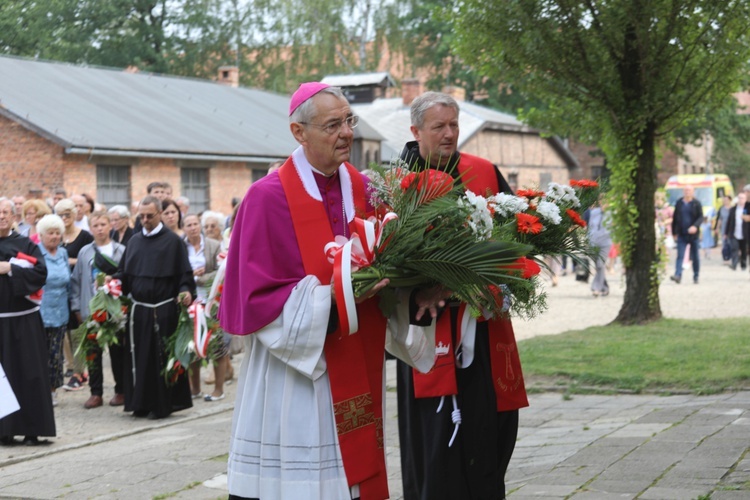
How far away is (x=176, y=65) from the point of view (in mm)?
54031

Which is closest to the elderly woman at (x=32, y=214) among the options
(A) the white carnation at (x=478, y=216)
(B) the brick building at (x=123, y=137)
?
(B) the brick building at (x=123, y=137)

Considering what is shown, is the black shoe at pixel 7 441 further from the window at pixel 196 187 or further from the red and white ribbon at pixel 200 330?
the window at pixel 196 187

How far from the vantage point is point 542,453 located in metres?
7.72

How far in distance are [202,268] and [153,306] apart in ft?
4.31

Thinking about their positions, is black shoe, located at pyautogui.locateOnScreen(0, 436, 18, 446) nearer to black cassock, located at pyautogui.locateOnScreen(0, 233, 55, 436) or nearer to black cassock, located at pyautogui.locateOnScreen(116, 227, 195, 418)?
black cassock, located at pyautogui.locateOnScreen(0, 233, 55, 436)

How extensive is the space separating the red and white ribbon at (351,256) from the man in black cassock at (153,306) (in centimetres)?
684

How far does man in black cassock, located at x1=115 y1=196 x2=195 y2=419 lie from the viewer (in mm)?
11047

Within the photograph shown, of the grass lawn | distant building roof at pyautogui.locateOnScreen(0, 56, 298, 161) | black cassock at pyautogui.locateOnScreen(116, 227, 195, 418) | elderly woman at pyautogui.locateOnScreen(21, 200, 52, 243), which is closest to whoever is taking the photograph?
the grass lawn

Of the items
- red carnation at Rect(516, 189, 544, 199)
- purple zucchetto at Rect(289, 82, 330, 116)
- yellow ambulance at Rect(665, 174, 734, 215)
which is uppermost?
yellow ambulance at Rect(665, 174, 734, 215)

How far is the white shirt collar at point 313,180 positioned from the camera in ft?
14.9

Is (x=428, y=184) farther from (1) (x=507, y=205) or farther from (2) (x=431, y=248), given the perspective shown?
(1) (x=507, y=205)

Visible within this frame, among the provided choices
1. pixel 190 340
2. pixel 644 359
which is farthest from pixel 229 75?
pixel 644 359

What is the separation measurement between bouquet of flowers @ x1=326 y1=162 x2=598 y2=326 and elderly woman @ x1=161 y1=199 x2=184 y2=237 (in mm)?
7789

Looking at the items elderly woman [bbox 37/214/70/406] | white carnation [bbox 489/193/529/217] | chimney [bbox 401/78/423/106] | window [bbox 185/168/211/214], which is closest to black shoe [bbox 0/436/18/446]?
elderly woman [bbox 37/214/70/406]
